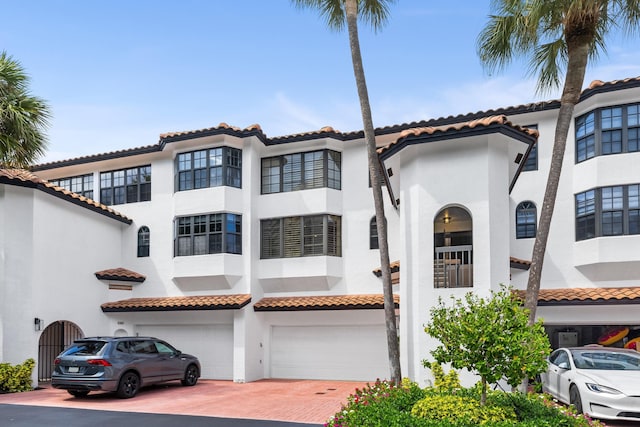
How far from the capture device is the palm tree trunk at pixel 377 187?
12.1m

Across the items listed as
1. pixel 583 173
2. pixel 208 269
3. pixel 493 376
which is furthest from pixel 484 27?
pixel 208 269

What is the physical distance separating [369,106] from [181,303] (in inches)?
386

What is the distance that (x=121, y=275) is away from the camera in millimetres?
20312

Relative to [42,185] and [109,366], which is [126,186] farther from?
[109,366]

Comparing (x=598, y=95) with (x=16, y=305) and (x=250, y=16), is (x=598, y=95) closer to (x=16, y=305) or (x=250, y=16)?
(x=250, y=16)

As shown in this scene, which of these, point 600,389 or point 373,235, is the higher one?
point 373,235

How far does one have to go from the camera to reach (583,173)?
1636cm

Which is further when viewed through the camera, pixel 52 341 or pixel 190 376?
pixel 52 341

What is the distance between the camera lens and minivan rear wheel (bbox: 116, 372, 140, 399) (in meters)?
14.6

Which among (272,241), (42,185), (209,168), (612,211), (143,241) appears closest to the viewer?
(612,211)

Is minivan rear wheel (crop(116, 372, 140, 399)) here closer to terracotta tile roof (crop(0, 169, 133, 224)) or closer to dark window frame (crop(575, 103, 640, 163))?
terracotta tile roof (crop(0, 169, 133, 224))

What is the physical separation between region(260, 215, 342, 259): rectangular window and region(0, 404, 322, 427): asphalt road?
7.95 metres

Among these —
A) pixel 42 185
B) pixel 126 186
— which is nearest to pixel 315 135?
pixel 126 186

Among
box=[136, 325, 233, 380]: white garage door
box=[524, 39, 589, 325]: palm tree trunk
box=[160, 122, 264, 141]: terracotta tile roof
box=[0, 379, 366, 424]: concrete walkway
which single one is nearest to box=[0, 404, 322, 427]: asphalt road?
box=[0, 379, 366, 424]: concrete walkway
